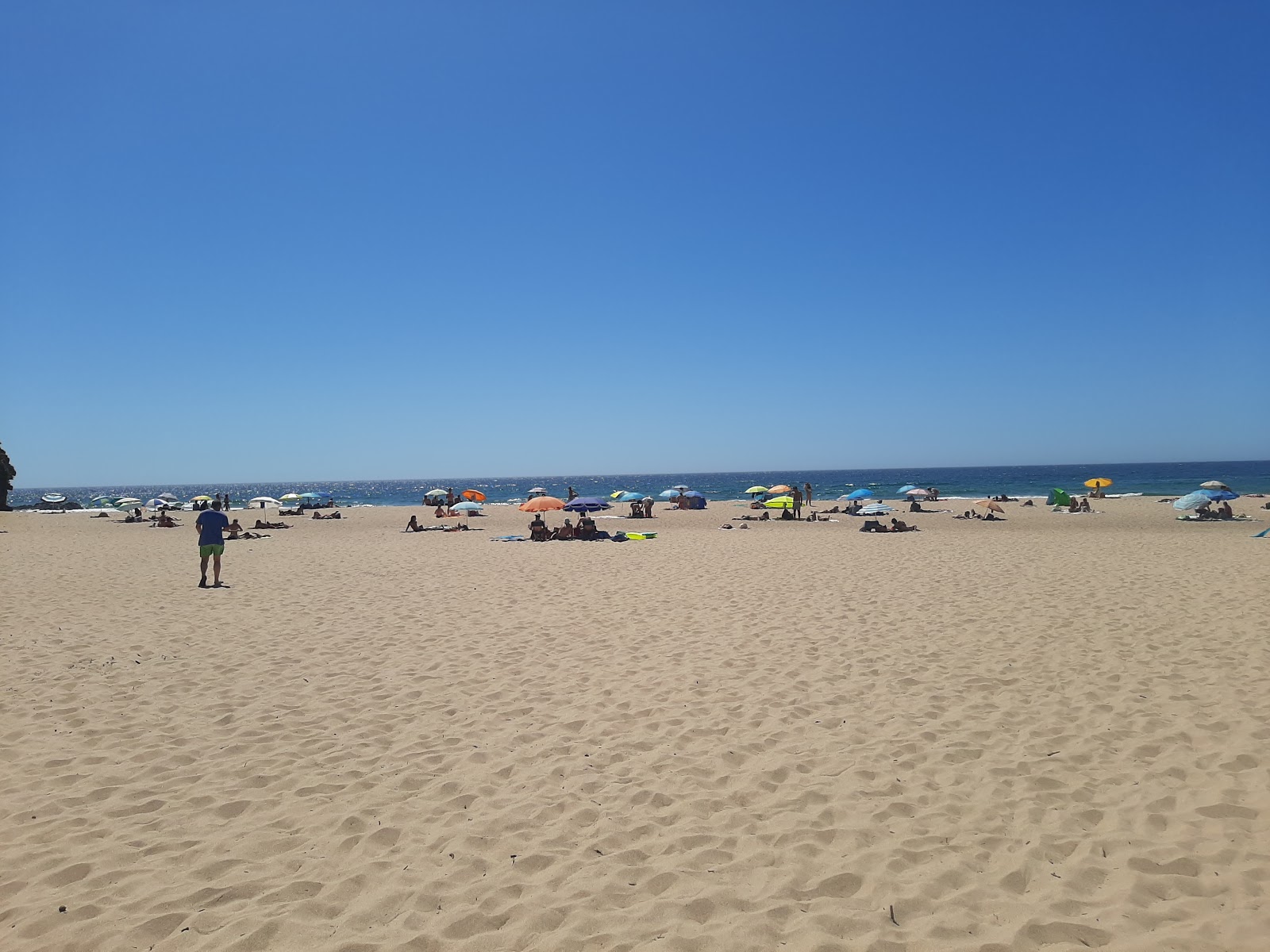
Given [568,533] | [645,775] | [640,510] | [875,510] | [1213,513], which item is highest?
[640,510]

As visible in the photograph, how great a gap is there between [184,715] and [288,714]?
0.95 meters

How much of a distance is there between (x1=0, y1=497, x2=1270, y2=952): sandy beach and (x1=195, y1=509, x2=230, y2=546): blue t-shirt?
245cm

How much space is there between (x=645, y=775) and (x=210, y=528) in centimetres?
1216

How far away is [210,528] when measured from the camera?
1334 centimetres

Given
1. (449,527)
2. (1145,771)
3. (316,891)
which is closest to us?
(316,891)

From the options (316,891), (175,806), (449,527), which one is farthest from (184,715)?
(449,527)

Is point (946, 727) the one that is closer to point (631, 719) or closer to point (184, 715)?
point (631, 719)

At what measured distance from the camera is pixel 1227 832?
3.95m

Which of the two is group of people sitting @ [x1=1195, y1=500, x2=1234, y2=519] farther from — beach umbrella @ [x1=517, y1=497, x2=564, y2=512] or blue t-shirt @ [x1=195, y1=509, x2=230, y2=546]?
blue t-shirt @ [x1=195, y1=509, x2=230, y2=546]

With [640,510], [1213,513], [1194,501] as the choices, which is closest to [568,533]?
[640,510]

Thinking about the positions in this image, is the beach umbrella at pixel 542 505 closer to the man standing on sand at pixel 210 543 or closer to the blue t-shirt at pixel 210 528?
the blue t-shirt at pixel 210 528

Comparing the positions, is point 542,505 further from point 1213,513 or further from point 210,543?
point 1213,513

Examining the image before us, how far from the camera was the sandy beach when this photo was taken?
10.9ft

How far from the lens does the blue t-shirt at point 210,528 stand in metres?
13.2
